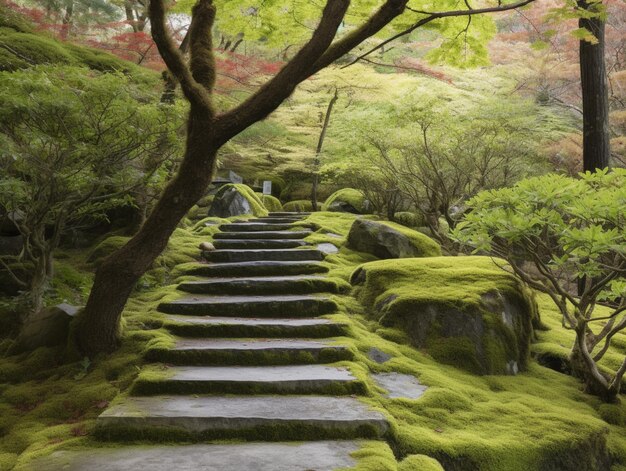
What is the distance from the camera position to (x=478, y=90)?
14.1 metres

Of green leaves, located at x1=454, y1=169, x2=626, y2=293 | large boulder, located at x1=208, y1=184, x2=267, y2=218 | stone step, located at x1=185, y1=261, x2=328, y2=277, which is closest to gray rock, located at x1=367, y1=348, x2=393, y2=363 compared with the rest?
green leaves, located at x1=454, y1=169, x2=626, y2=293

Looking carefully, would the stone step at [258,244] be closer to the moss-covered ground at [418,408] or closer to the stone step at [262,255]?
the stone step at [262,255]

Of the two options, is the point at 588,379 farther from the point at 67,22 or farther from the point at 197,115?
the point at 67,22

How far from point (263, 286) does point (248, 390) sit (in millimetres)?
2484

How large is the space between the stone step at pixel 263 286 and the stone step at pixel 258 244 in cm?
194

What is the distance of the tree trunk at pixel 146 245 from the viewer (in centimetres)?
414

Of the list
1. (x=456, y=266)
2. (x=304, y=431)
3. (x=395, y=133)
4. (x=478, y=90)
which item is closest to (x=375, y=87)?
(x=478, y=90)

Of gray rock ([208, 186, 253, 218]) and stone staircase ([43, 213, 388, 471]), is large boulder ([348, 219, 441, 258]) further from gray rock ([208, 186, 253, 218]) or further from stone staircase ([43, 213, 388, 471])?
gray rock ([208, 186, 253, 218])

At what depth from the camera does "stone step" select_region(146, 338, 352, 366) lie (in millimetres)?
4668

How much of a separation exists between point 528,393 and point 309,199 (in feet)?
44.3

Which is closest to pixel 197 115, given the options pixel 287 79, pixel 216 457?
pixel 287 79

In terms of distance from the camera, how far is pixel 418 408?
4.14 m

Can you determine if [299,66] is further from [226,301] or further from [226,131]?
[226,301]

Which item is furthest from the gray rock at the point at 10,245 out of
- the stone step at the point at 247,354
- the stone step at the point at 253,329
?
the stone step at the point at 247,354
